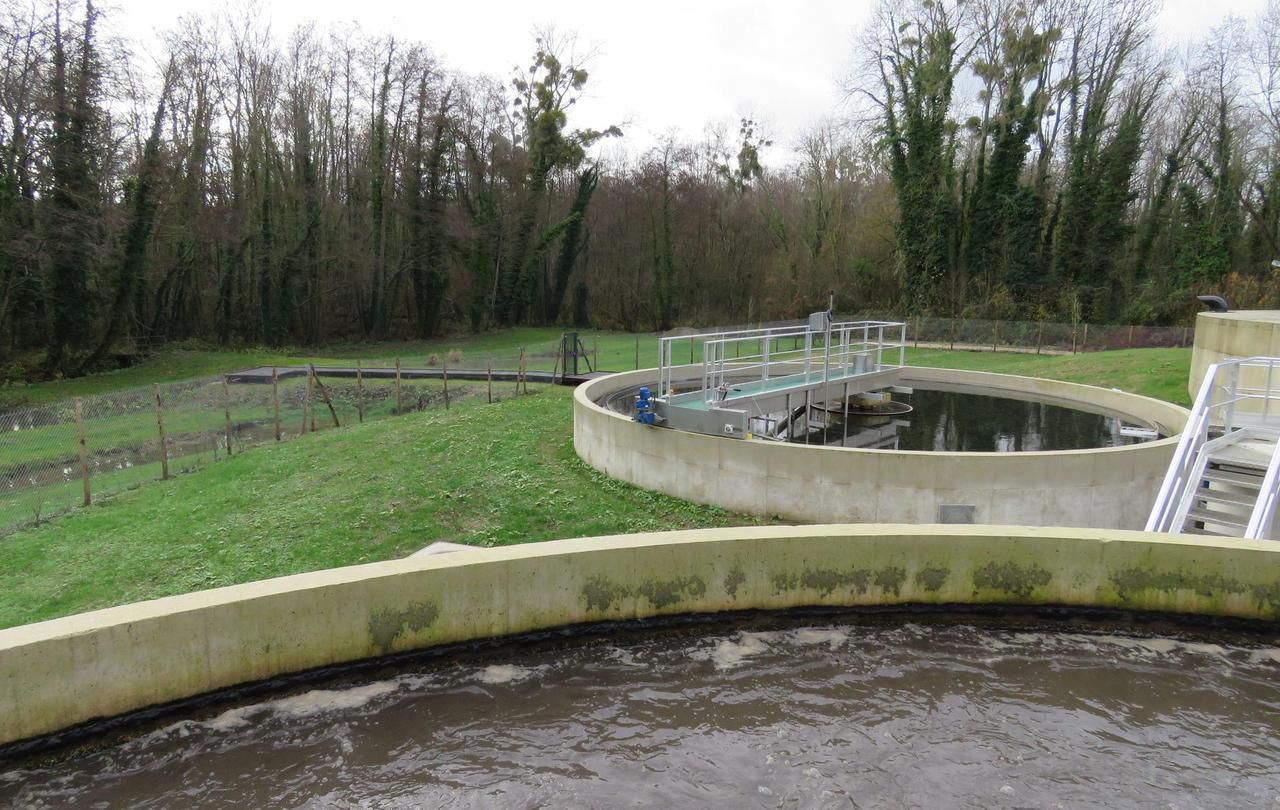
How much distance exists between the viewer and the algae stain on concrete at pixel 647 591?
599cm

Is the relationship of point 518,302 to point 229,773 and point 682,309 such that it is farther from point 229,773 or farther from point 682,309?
point 229,773

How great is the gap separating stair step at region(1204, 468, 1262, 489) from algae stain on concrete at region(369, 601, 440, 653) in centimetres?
867

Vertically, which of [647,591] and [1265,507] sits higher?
[1265,507]

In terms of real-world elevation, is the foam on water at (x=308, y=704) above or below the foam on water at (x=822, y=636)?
below

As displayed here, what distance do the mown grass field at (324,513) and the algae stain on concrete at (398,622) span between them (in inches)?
153

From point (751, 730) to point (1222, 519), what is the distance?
6.48m

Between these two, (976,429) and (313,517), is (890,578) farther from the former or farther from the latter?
(976,429)

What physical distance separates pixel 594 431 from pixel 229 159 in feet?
122

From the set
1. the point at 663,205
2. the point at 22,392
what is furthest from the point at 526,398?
the point at 663,205

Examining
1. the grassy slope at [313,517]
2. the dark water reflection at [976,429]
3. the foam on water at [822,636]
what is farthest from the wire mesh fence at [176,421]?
the foam on water at [822,636]

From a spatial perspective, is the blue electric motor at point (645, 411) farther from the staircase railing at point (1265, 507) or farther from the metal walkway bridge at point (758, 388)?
the staircase railing at point (1265, 507)

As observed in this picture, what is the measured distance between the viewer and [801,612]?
6.38m

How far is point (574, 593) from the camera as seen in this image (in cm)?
594

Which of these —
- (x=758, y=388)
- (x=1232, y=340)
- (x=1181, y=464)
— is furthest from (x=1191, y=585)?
(x=1232, y=340)
